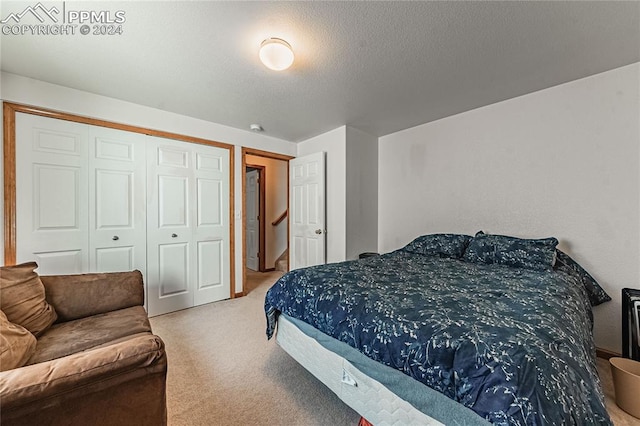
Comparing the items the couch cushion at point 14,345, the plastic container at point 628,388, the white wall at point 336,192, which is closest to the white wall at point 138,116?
the white wall at point 336,192

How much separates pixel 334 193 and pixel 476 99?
1876 mm

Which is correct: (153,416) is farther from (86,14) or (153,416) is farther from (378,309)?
(86,14)

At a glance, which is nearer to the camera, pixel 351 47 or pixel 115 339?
pixel 115 339

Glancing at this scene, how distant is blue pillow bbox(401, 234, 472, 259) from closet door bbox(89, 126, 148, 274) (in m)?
2.99

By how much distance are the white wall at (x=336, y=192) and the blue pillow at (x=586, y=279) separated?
207 centimetres

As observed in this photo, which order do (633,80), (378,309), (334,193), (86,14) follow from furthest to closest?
(334,193)
(633,80)
(86,14)
(378,309)

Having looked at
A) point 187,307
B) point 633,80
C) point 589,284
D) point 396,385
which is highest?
point 633,80

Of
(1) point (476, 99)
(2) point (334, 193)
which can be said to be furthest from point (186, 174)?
(1) point (476, 99)

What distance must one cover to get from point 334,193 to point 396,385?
8.43 feet

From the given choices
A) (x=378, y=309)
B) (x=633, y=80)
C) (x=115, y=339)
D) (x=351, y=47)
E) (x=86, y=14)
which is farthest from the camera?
(x=633, y=80)

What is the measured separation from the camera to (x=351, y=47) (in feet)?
5.87

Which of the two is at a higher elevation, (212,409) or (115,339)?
(115,339)

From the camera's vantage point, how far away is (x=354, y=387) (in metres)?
1.33

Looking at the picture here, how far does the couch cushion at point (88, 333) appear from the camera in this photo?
4.19 feet
